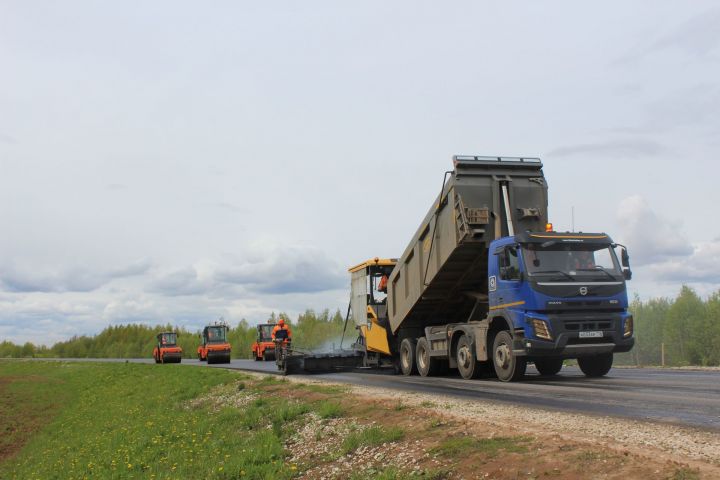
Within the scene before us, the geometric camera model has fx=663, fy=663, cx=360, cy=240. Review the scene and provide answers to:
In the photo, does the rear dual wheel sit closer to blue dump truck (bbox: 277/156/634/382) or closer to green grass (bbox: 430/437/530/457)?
blue dump truck (bbox: 277/156/634/382)

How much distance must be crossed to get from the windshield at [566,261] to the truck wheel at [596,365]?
2704mm

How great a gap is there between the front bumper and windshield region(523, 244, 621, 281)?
91cm

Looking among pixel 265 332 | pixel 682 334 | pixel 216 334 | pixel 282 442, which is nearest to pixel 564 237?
pixel 282 442

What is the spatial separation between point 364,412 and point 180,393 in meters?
12.0

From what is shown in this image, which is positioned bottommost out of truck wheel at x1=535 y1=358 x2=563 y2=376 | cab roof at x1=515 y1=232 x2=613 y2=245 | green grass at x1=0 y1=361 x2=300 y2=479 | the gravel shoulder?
green grass at x1=0 y1=361 x2=300 y2=479

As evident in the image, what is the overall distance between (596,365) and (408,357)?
560 cm

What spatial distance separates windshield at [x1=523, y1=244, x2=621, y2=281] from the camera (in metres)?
14.0

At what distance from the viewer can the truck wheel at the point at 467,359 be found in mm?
16250

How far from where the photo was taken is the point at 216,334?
42781 millimetres

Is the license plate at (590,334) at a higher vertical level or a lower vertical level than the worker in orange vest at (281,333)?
lower

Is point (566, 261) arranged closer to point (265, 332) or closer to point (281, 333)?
point (281, 333)

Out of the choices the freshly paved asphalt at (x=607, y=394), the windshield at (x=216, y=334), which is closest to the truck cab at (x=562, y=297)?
the freshly paved asphalt at (x=607, y=394)

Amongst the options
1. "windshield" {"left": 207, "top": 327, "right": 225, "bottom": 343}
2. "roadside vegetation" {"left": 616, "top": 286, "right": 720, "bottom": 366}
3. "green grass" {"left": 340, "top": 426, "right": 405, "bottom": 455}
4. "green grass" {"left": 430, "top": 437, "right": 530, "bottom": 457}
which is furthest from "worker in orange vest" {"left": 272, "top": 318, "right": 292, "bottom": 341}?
"roadside vegetation" {"left": 616, "top": 286, "right": 720, "bottom": 366}

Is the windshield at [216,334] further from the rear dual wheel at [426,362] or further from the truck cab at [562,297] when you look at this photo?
the truck cab at [562,297]
